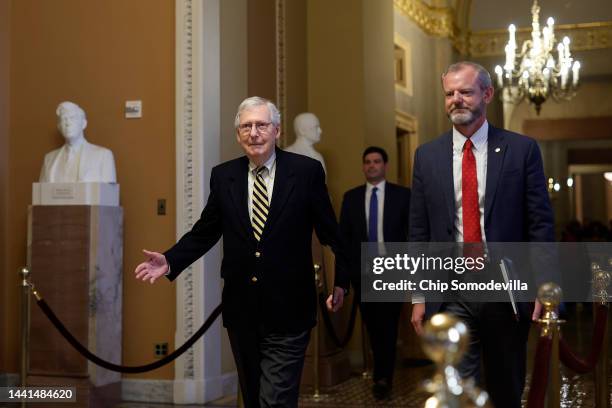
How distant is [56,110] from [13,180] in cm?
77

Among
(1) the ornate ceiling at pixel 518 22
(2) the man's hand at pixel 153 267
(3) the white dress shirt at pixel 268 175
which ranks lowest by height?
(2) the man's hand at pixel 153 267

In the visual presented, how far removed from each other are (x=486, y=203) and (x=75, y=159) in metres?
3.91

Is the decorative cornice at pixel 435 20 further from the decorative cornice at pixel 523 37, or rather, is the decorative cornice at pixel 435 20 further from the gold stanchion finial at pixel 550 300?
the gold stanchion finial at pixel 550 300

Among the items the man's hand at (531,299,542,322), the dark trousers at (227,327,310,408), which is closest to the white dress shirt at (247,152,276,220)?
the dark trousers at (227,327,310,408)

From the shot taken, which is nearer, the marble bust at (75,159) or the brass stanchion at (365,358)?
the marble bust at (75,159)

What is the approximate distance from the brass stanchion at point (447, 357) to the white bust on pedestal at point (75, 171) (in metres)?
5.24

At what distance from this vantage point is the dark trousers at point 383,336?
22.5 feet

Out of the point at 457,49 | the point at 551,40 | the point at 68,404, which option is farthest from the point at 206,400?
the point at 457,49

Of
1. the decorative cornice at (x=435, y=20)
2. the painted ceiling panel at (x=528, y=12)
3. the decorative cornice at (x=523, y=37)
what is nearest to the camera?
the decorative cornice at (x=435, y=20)

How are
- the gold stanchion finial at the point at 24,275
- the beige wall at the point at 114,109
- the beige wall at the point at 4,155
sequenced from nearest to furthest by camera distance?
1. the gold stanchion finial at the point at 24,275
2. the beige wall at the point at 114,109
3. the beige wall at the point at 4,155

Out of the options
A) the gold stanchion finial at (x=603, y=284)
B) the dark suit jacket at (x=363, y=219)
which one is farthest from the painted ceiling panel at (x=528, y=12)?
the gold stanchion finial at (x=603, y=284)

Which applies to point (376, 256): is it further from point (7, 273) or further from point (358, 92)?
point (7, 273)

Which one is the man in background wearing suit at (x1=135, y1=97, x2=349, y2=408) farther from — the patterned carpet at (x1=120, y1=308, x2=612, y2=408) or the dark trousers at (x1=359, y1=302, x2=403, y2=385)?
the dark trousers at (x1=359, y1=302, x2=403, y2=385)

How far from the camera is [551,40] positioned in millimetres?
13000
